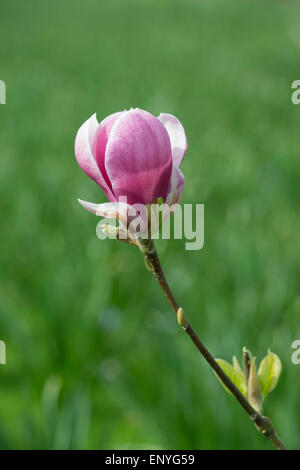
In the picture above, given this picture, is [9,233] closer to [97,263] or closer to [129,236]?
[97,263]

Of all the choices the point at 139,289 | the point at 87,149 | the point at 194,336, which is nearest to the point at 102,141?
the point at 87,149

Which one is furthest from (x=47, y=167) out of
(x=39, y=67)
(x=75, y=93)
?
(x=39, y=67)

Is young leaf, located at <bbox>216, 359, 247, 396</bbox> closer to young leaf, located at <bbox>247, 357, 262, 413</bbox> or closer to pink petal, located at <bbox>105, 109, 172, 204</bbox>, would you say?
young leaf, located at <bbox>247, 357, 262, 413</bbox>

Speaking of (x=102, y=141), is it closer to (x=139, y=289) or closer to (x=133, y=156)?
(x=133, y=156)

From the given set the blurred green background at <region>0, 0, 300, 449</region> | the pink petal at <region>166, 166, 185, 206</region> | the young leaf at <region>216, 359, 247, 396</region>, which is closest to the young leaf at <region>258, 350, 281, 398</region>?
the young leaf at <region>216, 359, 247, 396</region>

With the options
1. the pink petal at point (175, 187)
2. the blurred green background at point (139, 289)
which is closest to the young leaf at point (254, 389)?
the pink petal at point (175, 187)
